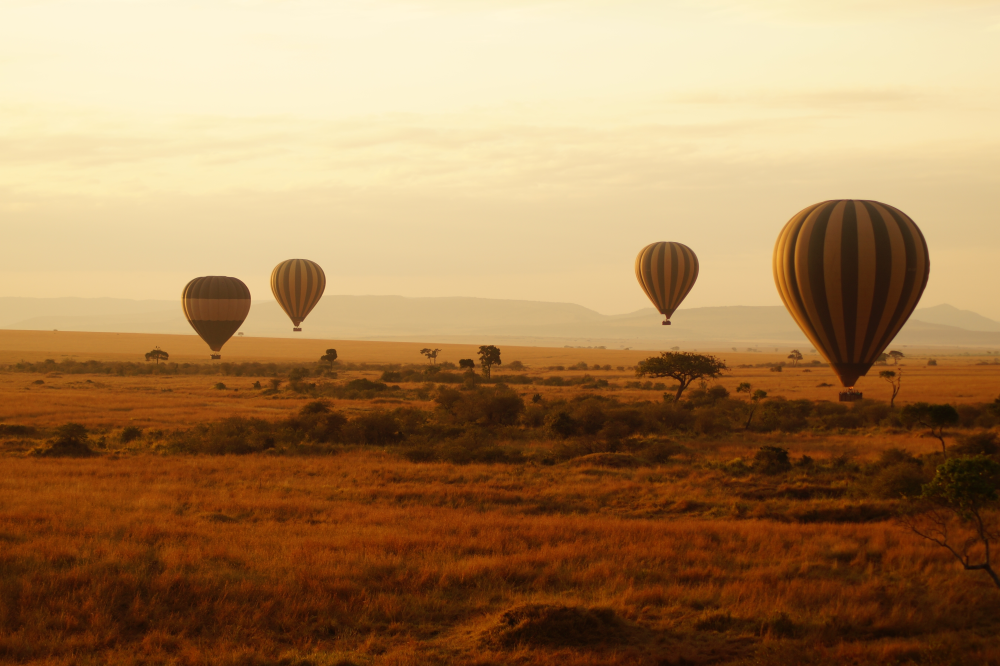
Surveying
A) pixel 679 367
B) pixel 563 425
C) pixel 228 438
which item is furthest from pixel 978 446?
pixel 679 367

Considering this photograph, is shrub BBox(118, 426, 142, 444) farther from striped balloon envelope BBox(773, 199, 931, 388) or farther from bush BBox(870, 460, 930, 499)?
striped balloon envelope BBox(773, 199, 931, 388)

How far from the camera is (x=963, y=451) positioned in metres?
22.7

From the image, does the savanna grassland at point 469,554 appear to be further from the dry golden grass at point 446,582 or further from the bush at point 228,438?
the bush at point 228,438

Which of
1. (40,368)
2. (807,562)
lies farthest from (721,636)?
(40,368)

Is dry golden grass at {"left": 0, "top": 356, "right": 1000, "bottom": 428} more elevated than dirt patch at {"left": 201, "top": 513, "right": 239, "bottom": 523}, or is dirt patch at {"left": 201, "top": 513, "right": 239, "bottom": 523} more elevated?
dirt patch at {"left": 201, "top": 513, "right": 239, "bottom": 523}

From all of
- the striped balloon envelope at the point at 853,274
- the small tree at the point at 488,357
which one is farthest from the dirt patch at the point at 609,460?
the small tree at the point at 488,357

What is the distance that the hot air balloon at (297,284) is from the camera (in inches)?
3248

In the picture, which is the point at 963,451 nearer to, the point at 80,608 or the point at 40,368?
the point at 80,608

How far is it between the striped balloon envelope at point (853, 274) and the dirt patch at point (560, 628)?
27.6 meters

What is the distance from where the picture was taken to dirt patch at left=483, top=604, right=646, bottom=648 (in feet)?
31.4

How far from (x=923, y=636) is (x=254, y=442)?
21648mm

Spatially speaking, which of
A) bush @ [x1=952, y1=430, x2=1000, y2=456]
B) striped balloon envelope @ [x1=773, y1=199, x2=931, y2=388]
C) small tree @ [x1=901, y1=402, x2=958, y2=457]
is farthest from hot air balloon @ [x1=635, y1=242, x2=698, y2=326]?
bush @ [x1=952, y1=430, x2=1000, y2=456]

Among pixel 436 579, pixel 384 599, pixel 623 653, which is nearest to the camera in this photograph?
pixel 623 653

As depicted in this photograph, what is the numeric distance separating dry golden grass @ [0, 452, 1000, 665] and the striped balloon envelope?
18.3 m
